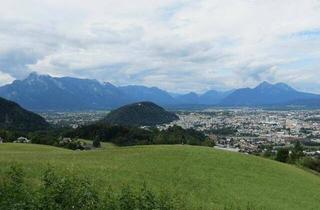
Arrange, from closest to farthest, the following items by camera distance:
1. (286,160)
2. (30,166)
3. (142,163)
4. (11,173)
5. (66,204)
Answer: (66,204)
(11,173)
(30,166)
(142,163)
(286,160)

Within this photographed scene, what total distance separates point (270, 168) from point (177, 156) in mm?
7441

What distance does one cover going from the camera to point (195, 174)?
2855 cm

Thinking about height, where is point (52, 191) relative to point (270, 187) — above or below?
above

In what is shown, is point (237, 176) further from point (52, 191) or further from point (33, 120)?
point (33, 120)

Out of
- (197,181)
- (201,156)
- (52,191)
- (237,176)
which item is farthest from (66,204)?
(201,156)

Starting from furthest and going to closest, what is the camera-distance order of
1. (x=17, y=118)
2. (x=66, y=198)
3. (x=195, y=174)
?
(x=17, y=118) → (x=195, y=174) → (x=66, y=198)

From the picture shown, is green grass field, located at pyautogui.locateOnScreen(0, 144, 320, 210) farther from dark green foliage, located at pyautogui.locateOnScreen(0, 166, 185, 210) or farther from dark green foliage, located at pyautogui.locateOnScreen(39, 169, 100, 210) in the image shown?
dark green foliage, located at pyautogui.locateOnScreen(39, 169, 100, 210)

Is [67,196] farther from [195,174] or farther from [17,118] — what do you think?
[17,118]

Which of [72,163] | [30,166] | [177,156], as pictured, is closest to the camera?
[30,166]

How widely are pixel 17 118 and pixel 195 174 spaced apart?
165282 mm

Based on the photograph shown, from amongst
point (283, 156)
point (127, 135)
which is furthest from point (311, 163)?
point (127, 135)

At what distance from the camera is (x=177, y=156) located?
33562 mm

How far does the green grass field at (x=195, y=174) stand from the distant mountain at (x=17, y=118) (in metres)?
145

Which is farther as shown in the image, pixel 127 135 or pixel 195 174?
→ pixel 127 135
